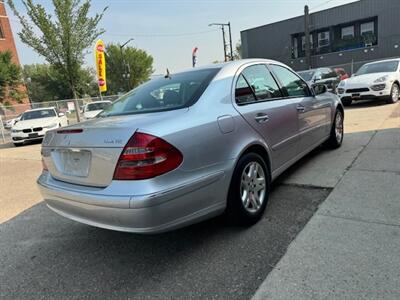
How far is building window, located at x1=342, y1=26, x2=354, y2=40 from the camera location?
32594mm

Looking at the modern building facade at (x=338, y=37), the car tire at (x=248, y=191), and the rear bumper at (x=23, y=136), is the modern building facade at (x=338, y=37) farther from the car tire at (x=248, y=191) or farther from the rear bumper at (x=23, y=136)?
the car tire at (x=248, y=191)

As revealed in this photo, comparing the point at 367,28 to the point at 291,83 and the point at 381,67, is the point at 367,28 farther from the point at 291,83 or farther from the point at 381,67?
the point at 291,83

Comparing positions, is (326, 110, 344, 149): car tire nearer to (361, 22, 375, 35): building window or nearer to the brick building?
(361, 22, 375, 35): building window

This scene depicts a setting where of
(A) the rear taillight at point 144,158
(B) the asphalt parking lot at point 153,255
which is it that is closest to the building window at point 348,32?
(B) the asphalt parking lot at point 153,255

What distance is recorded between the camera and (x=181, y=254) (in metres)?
2.89

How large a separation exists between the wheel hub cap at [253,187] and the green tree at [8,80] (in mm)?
31761

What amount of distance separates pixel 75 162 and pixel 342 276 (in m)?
2.20

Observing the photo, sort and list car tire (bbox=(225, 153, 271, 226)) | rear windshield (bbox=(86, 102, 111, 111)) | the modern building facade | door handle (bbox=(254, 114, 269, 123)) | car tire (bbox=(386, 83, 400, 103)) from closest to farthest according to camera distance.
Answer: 1. car tire (bbox=(225, 153, 271, 226))
2. door handle (bbox=(254, 114, 269, 123))
3. car tire (bbox=(386, 83, 400, 103))
4. rear windshield (bbox=(86, 102, 111, 111))
5. the modern building facade

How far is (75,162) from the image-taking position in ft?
9.16

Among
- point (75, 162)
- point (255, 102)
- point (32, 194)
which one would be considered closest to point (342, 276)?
point (255, 102)

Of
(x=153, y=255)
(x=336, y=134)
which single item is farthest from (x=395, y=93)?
(x=153, y=255)

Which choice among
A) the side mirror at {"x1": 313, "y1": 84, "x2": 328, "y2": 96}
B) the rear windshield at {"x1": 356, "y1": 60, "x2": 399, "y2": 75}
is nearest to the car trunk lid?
the side mirror at {"x1": 313, "y1": 84, "x2": 328, "y2": 96}

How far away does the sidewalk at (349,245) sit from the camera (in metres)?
2.23

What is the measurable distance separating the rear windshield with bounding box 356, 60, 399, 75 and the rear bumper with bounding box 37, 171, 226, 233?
1065cm
